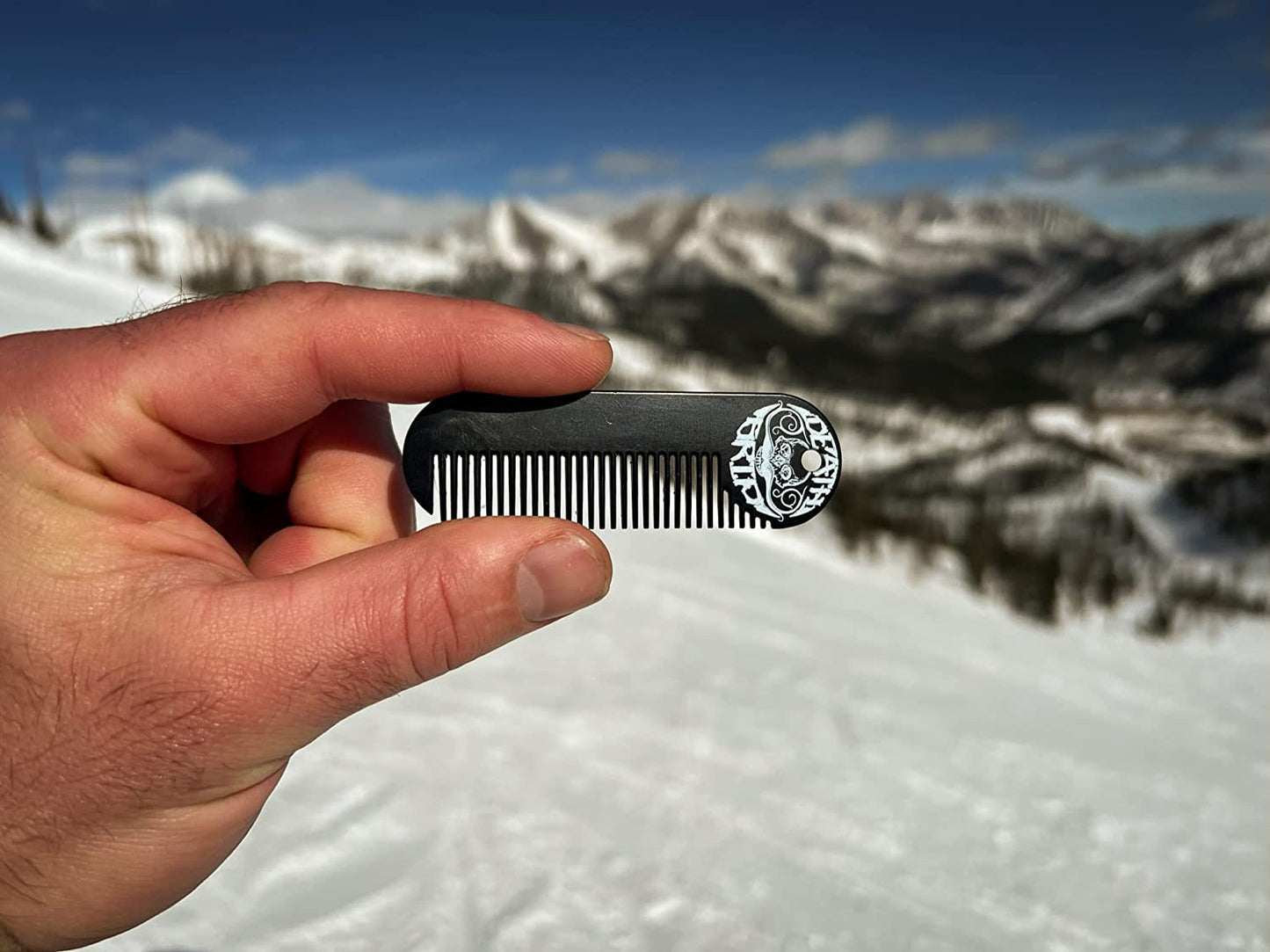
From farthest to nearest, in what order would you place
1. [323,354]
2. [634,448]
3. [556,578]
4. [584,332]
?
[634,448] → [584,332] → [323,354] → [556,578]

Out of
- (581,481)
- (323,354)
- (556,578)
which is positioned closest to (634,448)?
(581,481)

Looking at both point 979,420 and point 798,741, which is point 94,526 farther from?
point 979,420

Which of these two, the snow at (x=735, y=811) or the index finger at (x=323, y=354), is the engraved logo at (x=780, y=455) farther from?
the snow at (x=735, y=811)

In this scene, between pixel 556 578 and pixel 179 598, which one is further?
pixel 556 578

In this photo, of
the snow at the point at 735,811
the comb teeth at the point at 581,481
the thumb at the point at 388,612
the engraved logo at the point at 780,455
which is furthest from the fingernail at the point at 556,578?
the snow at the point at 735,811

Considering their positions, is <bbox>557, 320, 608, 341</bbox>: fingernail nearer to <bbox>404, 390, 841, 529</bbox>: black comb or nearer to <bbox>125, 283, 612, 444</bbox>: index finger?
<bbox>125, 283, 612, 444</bbox>: index finger

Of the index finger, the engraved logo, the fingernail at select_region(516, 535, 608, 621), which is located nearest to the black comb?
the engraved logo

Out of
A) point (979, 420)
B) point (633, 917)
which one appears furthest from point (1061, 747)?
point (979, 420)

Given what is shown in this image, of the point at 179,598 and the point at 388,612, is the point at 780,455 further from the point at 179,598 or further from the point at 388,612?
the point at 179,598
